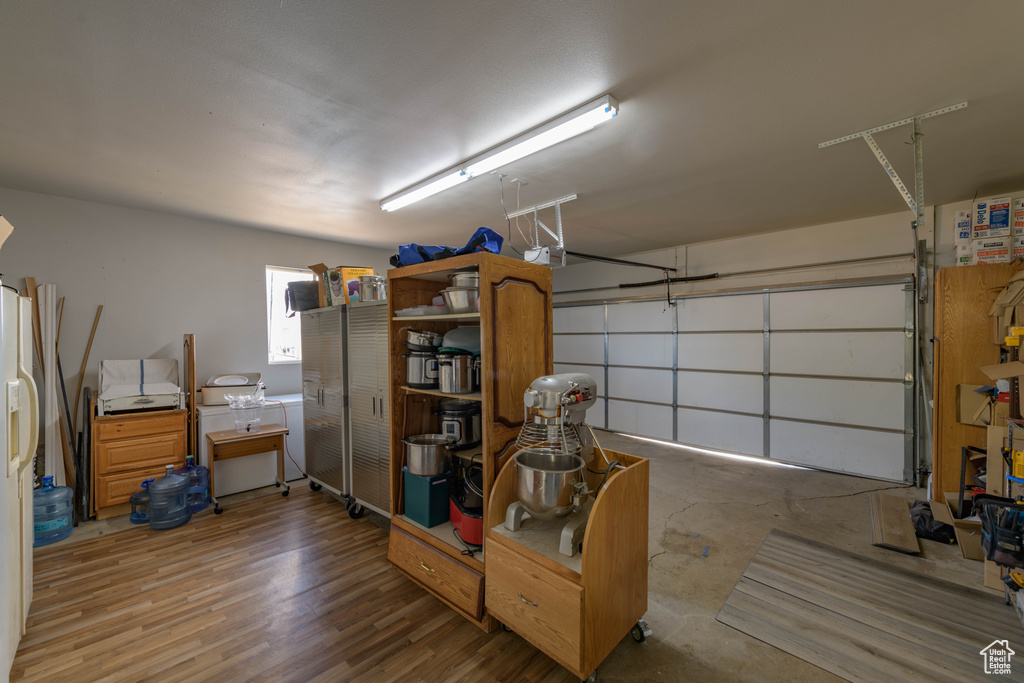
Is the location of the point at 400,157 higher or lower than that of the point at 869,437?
higher

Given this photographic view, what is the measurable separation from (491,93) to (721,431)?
528cm

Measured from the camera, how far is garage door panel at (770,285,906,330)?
442 cm

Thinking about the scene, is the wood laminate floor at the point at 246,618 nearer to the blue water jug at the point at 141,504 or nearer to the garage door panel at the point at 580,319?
the blue water jug at the point at 141,504

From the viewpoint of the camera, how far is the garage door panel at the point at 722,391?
5.36 metres

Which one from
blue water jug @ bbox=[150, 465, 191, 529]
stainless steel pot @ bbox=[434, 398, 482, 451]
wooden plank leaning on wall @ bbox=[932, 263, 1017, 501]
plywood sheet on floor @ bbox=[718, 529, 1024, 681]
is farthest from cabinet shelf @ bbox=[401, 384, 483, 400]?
wooden plank leaning on wall @ bbox=[932, 263, 1017, 501]

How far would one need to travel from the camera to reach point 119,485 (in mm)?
3529

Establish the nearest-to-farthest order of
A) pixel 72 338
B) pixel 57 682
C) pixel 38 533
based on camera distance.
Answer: pixel 57 682
pixel 38 533
pixel 72 338

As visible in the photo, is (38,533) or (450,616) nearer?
(450,616)

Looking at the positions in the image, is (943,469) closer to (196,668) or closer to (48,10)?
(196,668)

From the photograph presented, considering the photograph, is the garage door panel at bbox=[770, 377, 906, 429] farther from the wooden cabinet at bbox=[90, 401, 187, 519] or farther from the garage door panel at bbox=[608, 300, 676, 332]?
the wooden cabinet at bbox=[90, 401, 187, 519]

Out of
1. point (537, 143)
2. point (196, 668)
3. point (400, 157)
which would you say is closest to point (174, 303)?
point (400, 157)

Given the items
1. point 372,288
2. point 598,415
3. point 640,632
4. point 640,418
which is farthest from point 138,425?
point 640,418

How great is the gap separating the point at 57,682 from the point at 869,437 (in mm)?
6657

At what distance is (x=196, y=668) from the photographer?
1946 mm
